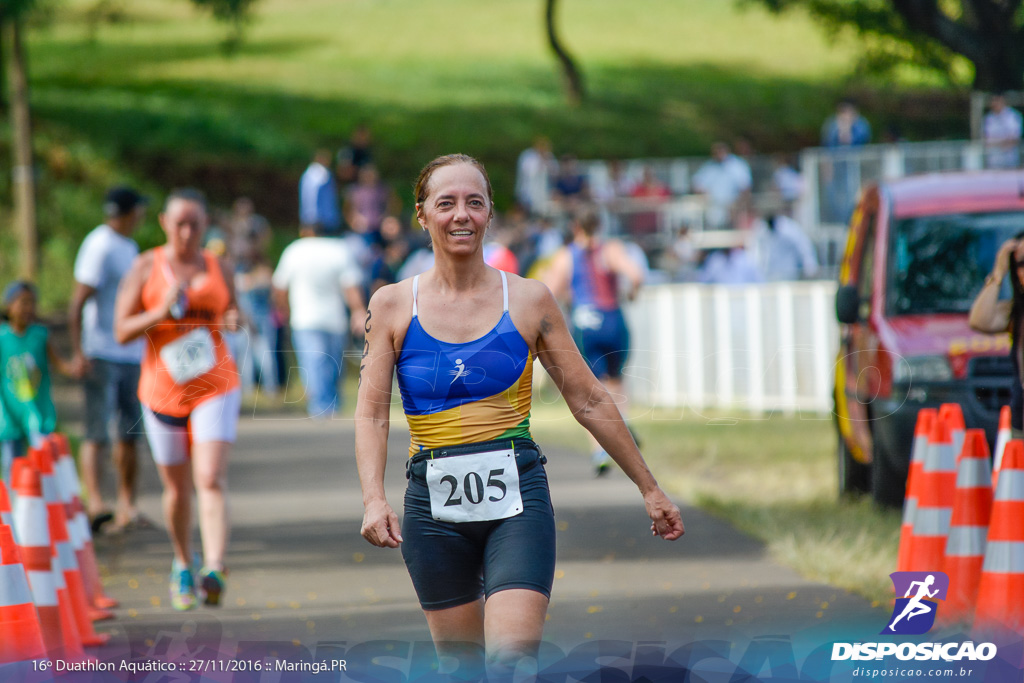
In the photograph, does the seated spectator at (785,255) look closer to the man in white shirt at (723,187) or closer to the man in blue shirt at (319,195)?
the man in blue shirt at (319,195)

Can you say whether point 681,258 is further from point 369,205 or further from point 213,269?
point 213,269

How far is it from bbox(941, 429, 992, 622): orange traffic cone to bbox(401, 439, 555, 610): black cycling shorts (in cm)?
260

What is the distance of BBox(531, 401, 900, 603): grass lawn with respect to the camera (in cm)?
786

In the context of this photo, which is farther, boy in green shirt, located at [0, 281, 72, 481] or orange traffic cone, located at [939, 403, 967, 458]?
boy in green shirt, located at [0, 281, 72, 481]

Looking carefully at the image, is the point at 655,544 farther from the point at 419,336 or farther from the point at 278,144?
the point at 278,144

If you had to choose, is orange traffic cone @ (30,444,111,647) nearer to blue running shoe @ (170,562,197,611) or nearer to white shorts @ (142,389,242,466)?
blue running shoe @ (170,562,197,611)

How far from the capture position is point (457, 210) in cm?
426

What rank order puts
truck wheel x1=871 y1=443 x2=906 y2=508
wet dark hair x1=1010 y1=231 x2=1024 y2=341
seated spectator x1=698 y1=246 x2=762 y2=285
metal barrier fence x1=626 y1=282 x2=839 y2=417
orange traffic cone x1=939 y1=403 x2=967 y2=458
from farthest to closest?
1. seated spectator x1=698 y1=246 x2=762 y2=285
2. metal barrier fence x1=626 y1=282 x2=839 y2=417
3. truck wheel x1=871 y1=443 x2=906 y2=508
4. orange traffic cone x1=939 y1=403 x2=967 y2=458
5. wet dark hair x1=1010 y1=231 x2=1024 y2=341

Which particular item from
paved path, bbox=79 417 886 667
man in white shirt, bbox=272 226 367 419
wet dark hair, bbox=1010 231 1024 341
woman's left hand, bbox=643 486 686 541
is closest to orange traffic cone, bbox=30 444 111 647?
paved path, bbox=79 417 886 667

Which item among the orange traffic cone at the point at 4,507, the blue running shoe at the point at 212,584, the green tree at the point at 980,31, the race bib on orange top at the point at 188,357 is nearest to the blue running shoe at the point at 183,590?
the blue running shoe at the point at 212,584

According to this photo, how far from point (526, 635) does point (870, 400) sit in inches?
221

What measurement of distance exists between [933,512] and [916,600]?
66cm

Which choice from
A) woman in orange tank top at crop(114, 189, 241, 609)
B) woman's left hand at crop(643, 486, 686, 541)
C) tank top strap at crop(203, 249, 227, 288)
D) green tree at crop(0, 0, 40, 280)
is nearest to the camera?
woman's left hand at crop(643, 486, 686, 541)

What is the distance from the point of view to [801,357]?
16.9m
